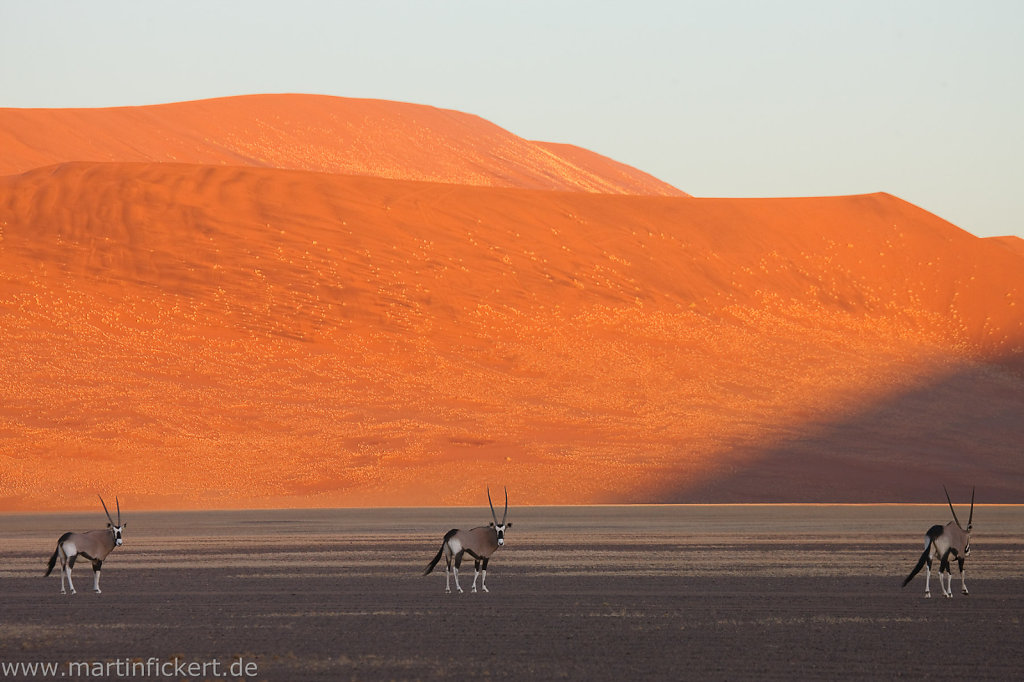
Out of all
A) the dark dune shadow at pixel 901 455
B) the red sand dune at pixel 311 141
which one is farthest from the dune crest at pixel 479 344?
the red sand dune at pixel 311 141

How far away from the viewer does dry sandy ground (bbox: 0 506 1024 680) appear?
1153 cm

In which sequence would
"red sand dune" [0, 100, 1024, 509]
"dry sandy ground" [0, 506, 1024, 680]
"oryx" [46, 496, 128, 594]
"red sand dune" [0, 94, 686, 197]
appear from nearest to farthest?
"dry sandy ground" [0, 506, 1024, 680] → "oryx" [46, 496, 128, 594] → "red sand dune" [0, 100, 1024, 509] → "red sand dune" [0, 94, 686, 197]

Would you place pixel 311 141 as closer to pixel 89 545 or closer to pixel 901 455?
pixel 901 455

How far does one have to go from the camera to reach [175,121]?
4973 inches

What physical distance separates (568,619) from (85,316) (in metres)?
46.8

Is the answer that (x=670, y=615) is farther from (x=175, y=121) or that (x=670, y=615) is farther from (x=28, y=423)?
(x=175, y=121)

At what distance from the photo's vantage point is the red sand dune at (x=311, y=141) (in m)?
114

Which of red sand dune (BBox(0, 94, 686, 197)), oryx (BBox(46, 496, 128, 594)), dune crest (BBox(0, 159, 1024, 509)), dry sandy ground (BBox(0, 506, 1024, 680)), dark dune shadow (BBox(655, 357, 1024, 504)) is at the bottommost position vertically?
dry sandy ground (BBox(0, 506, 1024, 680))

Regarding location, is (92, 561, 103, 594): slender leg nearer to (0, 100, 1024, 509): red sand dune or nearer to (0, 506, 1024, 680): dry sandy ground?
(0, 506, 1024, 680): dry sandy ground

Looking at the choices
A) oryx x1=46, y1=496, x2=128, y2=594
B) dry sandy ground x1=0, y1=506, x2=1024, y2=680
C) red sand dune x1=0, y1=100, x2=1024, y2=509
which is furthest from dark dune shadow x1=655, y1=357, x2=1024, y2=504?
oryx x1=46, y1=496, x2=128, y2=594

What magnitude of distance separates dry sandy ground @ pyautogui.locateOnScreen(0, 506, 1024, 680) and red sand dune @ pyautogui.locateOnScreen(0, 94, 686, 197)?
86665 millimetres

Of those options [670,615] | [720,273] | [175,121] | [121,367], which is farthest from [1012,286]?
[175,121]

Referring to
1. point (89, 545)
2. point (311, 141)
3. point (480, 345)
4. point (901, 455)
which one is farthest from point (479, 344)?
point (311, 141)

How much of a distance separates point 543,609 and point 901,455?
35061 mm
